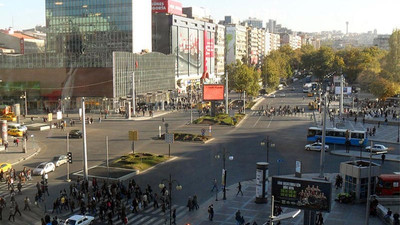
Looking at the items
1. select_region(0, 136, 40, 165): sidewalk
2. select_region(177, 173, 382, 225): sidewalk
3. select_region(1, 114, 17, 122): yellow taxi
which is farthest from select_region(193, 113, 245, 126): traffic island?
select_region(177, 173, 382, 225): sidewalk

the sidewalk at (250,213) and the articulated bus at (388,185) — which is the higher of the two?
the articulated bus at (388,185)

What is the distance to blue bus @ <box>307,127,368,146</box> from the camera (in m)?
49.8

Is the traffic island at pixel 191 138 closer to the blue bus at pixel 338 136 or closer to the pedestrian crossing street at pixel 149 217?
the blue bus at pixel 338 136

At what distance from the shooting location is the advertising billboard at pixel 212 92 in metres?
69.4

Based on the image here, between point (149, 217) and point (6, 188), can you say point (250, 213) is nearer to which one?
point (149, 217)

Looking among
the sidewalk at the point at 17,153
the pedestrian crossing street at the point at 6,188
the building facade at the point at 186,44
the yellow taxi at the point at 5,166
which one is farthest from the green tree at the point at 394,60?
the pedestrian crossing street at the point at 6,188

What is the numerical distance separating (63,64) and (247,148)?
160 ft

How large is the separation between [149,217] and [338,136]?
29.5m

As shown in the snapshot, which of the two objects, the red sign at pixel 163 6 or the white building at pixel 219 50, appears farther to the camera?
the white building at pixel 219 50

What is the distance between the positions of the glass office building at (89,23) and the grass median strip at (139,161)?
5946 cm

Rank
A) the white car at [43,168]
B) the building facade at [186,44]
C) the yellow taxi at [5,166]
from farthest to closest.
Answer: the building facade at [186,44], the yellow taxi at [5,166], the white car at [43,168]

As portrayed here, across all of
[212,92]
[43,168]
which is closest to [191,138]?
Result: [212,92]

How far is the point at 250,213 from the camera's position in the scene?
92.3 ft

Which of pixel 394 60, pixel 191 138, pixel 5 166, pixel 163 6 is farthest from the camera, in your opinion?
pixel 163 6
